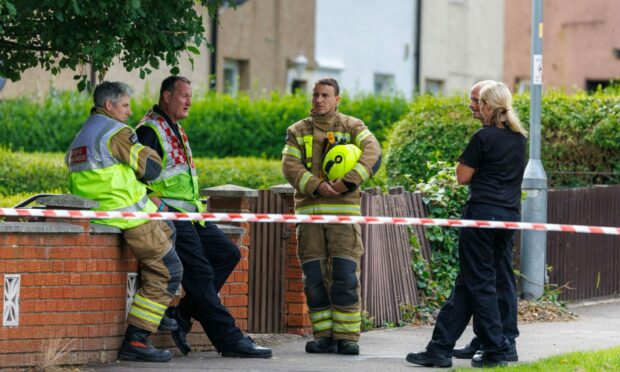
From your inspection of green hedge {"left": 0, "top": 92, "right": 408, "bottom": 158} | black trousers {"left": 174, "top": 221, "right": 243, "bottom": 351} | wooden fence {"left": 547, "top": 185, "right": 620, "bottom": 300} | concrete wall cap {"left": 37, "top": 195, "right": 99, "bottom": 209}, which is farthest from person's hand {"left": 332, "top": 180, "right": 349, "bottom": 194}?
green hedge {"left": 0, "top": 92, "right": 408, "bottom": 158}

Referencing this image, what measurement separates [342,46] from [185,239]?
21.9 metres

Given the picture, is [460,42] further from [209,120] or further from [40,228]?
[40,228]

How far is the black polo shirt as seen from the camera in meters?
8.42

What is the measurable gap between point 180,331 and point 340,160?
1.55 m

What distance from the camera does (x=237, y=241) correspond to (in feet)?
31.4

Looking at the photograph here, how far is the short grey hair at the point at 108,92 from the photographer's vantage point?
837 centimetres

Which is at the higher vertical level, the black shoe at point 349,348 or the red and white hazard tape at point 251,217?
the red and white hazard tape at point 251,217

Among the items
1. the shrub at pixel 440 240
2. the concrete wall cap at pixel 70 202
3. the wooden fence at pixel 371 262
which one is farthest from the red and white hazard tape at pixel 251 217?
the shrub at pixel 440 240

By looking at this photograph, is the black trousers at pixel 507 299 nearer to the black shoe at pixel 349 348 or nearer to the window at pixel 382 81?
the black shoe at pixel 349 348

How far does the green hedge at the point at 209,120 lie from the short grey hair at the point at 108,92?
12082 mm

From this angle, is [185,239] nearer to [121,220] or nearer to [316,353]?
[121,220]

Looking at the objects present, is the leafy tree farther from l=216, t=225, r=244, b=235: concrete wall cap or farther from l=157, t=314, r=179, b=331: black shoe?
l=157, t=314, r=179, b=331: black shoe

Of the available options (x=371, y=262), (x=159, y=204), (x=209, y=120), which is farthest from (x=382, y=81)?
(x=159, y=204)

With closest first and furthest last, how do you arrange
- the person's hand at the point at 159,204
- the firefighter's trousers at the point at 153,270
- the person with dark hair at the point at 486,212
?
the firefighter's trousers at the point at 153,270, the person with dark hair at the point at 486,212, the person's hand at the point at 159,204
